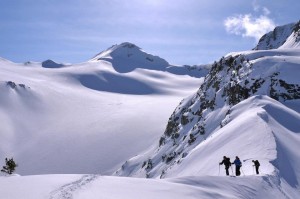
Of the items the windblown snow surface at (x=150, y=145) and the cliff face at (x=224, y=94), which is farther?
the cliff face at (x=224, y=94)

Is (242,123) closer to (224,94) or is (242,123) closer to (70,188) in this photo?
(70,188)

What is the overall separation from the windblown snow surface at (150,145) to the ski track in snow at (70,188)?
0.15ft

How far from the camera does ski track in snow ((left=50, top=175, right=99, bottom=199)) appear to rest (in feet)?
58.8

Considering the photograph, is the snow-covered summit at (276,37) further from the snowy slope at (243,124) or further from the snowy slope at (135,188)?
the snowy slope at (135,188)

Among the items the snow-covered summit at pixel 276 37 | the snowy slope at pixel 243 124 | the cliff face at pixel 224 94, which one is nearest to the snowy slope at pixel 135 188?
the snowy slope at pixel 243 124

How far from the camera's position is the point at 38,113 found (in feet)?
607

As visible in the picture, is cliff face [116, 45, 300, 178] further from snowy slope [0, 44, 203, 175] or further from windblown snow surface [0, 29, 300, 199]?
snowy slope [0, 44, 203, 175]

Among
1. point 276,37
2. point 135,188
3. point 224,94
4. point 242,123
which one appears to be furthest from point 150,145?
point 135,188

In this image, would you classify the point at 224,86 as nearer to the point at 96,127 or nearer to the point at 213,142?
the point at 213,142

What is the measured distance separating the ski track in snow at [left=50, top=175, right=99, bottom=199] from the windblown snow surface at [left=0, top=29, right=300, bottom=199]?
0.05 m

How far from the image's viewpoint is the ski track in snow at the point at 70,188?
1792cm

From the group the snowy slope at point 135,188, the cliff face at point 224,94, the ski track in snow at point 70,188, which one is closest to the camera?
the ski track in snow at point 70,188

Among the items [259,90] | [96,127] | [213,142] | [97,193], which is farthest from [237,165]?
[96,127]

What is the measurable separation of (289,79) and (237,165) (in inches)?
1448
